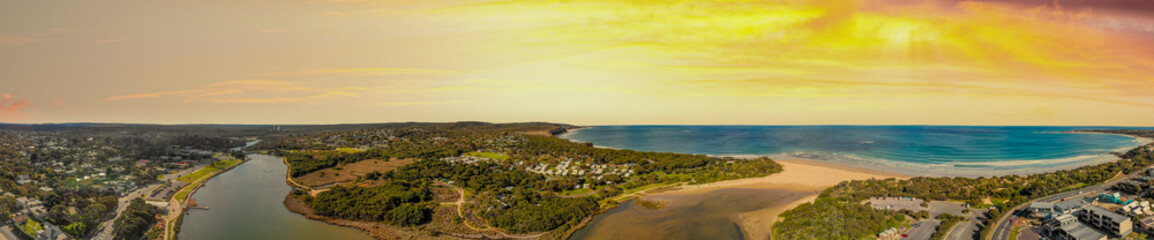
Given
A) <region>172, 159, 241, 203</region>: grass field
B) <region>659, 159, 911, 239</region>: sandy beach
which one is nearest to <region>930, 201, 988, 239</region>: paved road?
<region>659, 159, 911, 239</region>: sandy beach

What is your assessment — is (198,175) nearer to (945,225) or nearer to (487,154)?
(487,154)

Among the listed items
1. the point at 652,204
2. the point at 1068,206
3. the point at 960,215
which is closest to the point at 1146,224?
the point at 1068,206

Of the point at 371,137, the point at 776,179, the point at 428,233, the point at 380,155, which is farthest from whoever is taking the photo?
the point at 371,137

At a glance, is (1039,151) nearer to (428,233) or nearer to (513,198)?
(513,198)

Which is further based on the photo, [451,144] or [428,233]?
[451,144]

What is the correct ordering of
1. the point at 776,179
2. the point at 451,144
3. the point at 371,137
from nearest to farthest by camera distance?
the point at 776,179, the point at 451,144, the point at 371,137

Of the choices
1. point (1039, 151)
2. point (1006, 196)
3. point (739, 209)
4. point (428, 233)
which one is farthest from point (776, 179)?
point (1039, 151)
